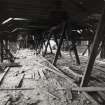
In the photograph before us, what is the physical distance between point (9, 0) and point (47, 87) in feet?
8.34

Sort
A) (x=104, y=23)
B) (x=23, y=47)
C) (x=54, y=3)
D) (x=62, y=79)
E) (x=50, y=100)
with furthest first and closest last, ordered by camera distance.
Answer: (x=23, y=47) < (x=62, y=79) < (x=54, y=3) < (x=50, y=100) < (x=104, y=23)

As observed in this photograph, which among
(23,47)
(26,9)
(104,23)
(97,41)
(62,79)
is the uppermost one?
(26,9)

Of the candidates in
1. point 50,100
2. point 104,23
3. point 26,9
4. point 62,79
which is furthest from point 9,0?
point 62,79

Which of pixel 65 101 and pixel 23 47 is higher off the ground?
pixel 65 101

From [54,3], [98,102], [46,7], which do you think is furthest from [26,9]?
[98,102]

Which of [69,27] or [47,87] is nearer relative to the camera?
[47,87]

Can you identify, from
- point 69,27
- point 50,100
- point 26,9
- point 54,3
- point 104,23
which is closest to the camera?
point 104,23

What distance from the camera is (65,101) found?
3.75 metres

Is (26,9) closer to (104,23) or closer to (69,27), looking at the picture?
(104,23)

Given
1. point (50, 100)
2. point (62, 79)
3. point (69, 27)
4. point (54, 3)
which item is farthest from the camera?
point (69, 27)

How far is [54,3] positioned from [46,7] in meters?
0.30

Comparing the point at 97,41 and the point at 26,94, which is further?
the point at 26,94

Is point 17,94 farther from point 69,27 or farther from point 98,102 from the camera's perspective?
point 69,27

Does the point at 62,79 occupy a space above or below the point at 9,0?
below
